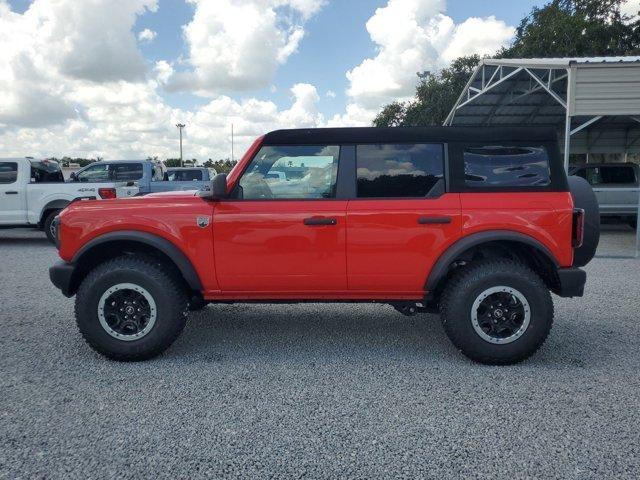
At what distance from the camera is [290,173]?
4.08m

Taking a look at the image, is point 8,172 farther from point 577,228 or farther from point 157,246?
point 577,228

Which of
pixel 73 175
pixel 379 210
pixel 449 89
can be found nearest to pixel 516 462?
pixel 379 210

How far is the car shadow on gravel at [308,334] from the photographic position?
13.9 ft

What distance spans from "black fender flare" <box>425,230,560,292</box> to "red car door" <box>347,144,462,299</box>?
59 mm

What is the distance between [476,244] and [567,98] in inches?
329

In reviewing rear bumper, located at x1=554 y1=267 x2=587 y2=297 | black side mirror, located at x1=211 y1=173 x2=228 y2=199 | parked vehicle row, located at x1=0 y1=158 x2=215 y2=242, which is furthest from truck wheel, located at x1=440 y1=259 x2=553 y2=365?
parked vehicle row, located at x1=0 y1=158 x2=215 y2=242

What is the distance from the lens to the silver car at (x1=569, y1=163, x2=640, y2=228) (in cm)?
1238

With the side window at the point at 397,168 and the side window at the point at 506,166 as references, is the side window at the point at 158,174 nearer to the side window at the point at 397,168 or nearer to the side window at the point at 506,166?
the side window at the point at 397,168

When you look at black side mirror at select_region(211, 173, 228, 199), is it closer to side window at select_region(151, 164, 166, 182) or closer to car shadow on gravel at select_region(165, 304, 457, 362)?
car shadow on gravel at select_region(165, 304, 457, 362)

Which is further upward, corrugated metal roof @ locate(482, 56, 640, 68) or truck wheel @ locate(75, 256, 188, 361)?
corrugated metal roof @ locate(482, 56, 640, 68)

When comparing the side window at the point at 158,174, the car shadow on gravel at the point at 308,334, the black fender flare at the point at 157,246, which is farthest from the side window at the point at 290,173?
the side window at the point at 158,174

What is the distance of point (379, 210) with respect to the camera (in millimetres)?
3885

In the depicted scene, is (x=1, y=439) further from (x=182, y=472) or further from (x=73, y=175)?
(x=73, y=175)

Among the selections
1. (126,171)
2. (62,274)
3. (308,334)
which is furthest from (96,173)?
(308,334)
